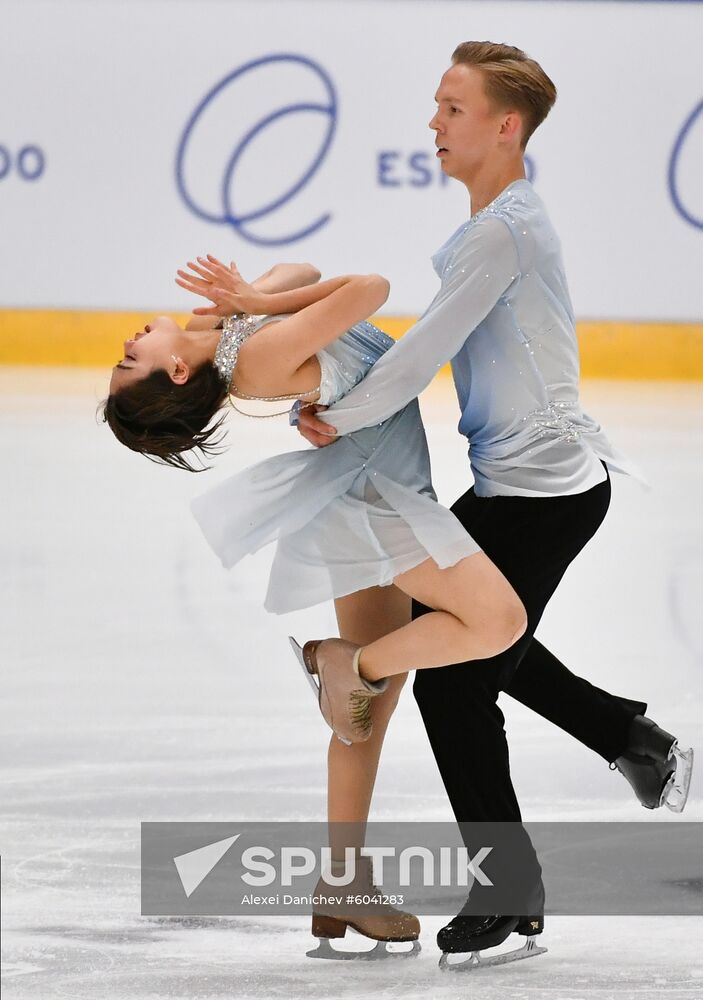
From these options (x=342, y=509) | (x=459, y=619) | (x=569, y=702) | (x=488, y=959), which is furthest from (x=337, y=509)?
(x=488, y=959)

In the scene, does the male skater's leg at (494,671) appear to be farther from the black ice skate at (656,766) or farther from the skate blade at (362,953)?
the black ice skate at (656,766)

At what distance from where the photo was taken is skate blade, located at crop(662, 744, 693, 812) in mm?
2426

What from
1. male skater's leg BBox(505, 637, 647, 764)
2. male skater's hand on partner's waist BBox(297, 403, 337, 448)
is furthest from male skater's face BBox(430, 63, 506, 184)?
male skater's leg BBox(505, 637, 647, 764)

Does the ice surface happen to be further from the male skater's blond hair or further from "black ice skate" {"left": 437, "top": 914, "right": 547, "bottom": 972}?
the male skater's blond hair

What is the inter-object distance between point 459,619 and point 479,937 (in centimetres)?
43

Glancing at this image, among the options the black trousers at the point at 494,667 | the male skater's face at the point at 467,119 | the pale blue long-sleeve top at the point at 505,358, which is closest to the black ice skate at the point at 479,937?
the black trousers at the point at 494,667

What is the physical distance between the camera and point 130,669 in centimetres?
347

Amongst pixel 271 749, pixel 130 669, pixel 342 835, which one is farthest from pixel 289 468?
pixel 130 669

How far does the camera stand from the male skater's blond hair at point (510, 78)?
7.34 feet

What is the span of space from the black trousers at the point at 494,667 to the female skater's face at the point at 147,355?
50cm

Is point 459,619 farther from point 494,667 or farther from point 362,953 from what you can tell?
Result: point 362,953

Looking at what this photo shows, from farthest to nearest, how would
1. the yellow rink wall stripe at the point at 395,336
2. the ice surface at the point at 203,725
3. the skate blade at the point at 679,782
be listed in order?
the yellow rink wall stripe at the point at 395,336 → the skate blade at the point at 679,782 → the ice surface at the point at 203,725

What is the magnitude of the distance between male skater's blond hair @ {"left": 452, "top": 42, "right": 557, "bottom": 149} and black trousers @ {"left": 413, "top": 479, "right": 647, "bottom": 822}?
1.82 feet

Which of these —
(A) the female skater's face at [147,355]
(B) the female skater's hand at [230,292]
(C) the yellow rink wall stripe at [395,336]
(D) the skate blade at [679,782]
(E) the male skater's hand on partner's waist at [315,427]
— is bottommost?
(C) the yellow rink wall stripe at [395,336]
